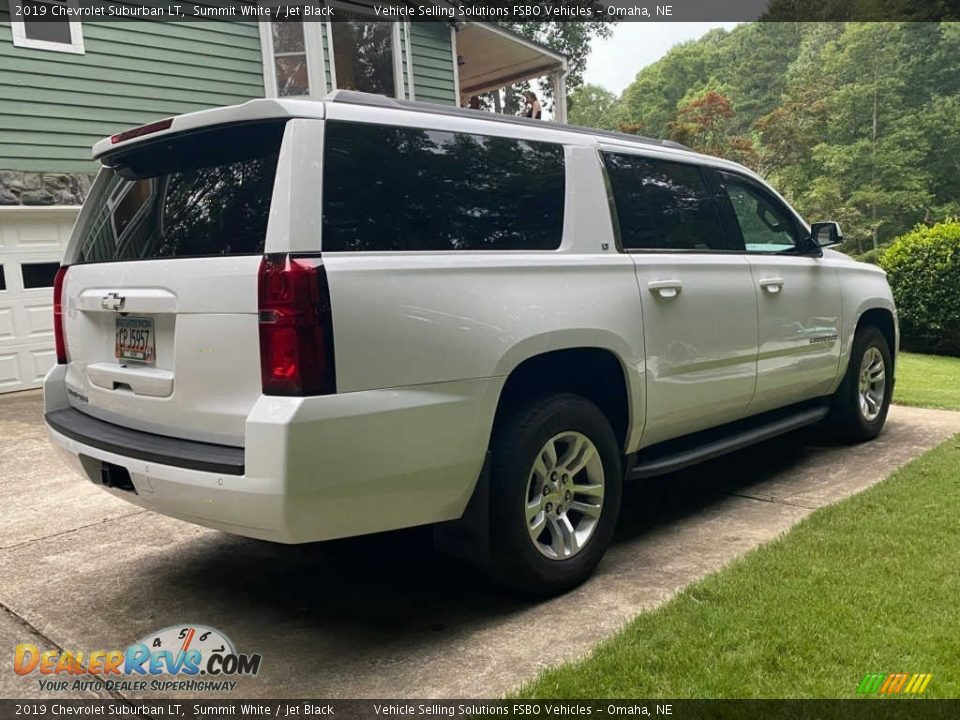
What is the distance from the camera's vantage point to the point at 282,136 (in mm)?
2801

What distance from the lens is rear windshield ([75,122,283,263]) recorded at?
2854 mm

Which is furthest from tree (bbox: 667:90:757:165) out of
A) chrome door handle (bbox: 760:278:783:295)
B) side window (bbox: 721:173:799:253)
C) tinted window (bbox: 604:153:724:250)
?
tinted window (bbox: 604:153:724:250)

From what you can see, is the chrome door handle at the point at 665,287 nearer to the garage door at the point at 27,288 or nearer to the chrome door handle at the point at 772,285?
the chrome door handle at the point at 772,285

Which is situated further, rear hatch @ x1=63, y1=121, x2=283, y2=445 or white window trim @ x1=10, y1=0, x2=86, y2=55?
white window trim @ x1=10, y1=0, x2=86, y2=55

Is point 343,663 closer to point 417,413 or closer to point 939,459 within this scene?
point 417,413

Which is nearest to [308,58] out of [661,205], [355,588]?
[661,205]

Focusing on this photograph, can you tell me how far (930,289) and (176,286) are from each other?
12994 mm

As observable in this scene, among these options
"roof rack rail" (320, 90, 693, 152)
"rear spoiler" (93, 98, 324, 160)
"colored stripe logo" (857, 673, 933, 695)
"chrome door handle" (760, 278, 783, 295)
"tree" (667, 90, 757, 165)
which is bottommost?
"colored stripe logo" (857, 673, 933, 695)

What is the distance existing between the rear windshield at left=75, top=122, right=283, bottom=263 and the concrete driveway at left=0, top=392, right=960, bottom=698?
1.49 metres

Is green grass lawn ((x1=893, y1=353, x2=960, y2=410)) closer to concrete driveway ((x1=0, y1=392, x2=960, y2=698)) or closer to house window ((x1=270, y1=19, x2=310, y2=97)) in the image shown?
concrete driveway ((x1=0, y1=392, x2=960, y2=698))

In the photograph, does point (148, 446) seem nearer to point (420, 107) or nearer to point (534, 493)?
point (534, 493)

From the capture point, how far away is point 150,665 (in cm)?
298

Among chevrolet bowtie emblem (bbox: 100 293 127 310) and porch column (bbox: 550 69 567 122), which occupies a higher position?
porch column (bbox: 550 69 567 122)

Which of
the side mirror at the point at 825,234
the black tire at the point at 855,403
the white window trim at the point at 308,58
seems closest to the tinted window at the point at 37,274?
the white window trim at the point at 308,58
